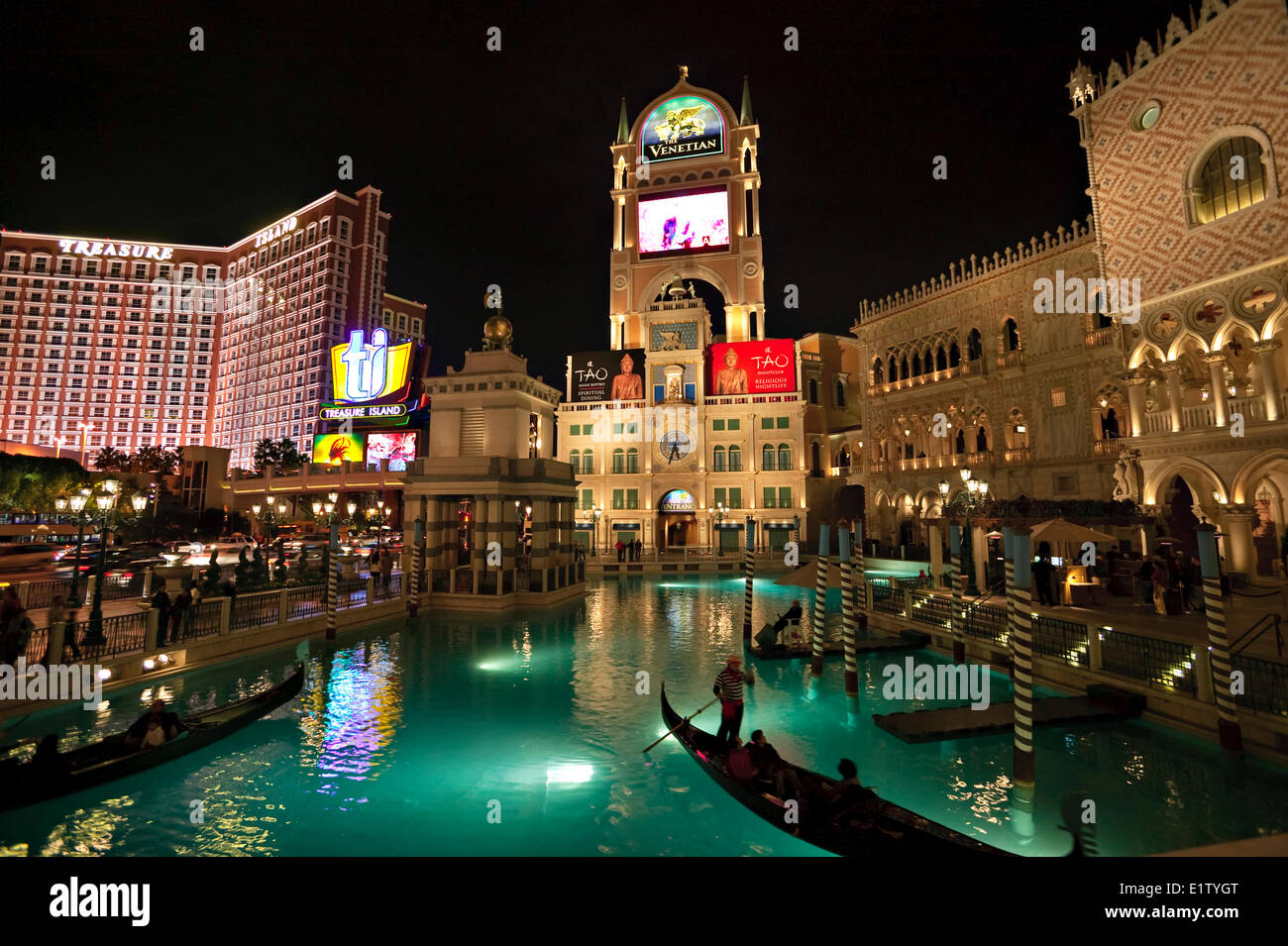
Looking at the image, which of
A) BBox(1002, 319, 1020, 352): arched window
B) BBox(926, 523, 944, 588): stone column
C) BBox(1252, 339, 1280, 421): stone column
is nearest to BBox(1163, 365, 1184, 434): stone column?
BBox(1252, 339, 1280, 421): stone column

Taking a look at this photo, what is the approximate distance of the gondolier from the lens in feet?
32.7

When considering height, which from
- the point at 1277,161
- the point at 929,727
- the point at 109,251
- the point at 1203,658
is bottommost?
the point at 929,727

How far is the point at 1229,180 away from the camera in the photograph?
19.3 m

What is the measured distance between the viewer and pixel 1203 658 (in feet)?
34.3

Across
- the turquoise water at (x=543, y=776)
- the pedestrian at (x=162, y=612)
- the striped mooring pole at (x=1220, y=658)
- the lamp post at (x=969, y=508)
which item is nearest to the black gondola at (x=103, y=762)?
the turquoise water at (x=543, y=776)

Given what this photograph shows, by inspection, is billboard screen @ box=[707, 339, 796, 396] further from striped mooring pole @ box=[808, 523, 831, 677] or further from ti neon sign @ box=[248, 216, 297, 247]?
ti neon sign @ box=[248, 216, 297, 247]

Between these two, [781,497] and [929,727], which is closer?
[929,727]

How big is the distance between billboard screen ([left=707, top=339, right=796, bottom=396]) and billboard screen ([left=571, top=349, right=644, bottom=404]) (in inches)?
245

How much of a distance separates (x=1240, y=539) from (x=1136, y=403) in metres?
5.98

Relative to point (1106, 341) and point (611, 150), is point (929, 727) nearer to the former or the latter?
point (1106, 341)

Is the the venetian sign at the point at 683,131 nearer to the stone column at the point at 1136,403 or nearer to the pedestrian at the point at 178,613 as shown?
the stone column at the point at 1136,403

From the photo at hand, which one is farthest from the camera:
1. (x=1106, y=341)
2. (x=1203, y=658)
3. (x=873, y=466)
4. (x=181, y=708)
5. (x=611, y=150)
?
(x=611, y=150)

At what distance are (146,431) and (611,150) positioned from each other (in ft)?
300
